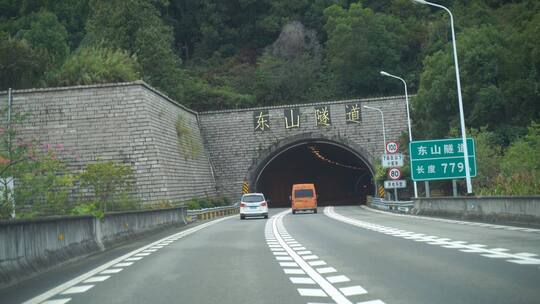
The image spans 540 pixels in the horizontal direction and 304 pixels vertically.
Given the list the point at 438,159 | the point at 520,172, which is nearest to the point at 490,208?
the point at 520,172

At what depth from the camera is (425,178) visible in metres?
31.1

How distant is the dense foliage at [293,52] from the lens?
163 ft

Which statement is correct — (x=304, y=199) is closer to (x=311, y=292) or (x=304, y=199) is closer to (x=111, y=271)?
(x=111, y=271)

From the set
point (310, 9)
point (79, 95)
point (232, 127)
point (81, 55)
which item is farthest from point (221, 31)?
point (79, 95)

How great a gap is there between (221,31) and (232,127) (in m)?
34.7

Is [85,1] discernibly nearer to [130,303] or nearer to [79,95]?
[79,95]

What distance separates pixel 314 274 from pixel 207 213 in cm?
3473

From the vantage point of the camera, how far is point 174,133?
170 ft

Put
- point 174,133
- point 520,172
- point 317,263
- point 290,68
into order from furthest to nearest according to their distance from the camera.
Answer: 1. point 290,68
2. point 174,133
3. point 520,172
4. point 317,263

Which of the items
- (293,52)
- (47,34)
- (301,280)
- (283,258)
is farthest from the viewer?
(293,52)

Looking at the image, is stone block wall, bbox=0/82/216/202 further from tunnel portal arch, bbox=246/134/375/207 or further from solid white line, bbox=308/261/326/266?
solid white line, bbox=308/261/326/266

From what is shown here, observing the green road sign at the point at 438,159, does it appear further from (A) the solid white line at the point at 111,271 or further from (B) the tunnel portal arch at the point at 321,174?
(B) the tunnel portal arch at the point at 321,174

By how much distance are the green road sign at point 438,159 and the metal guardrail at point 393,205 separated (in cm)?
687

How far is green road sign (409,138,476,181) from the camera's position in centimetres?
3033
